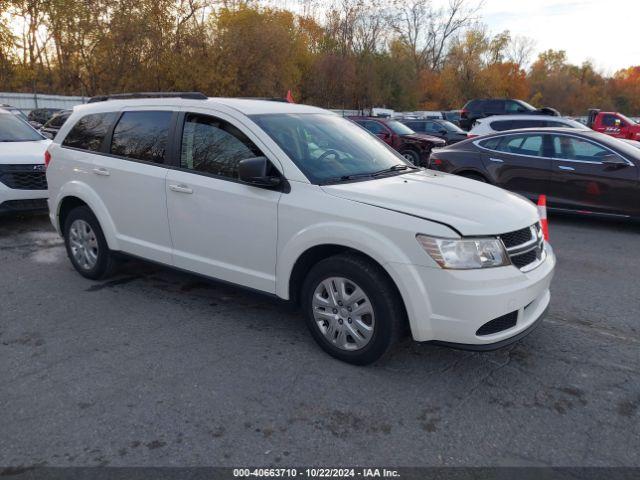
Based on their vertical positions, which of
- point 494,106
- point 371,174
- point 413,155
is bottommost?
point 413,155

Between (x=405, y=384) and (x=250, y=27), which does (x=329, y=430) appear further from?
(x=250, y=27)

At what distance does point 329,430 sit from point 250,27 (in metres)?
35.0

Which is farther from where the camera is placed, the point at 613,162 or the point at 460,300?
the point at 613,162

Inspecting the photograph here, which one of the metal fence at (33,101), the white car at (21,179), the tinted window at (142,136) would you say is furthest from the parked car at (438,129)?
the metal fence at (33,101)

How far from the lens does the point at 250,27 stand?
34.4 metres

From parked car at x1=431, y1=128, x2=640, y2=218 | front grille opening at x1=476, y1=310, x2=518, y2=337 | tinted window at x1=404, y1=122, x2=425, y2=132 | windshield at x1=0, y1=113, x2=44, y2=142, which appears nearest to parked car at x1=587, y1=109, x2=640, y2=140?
tinted window at x1=404, y1=122, x2=425, y2=132

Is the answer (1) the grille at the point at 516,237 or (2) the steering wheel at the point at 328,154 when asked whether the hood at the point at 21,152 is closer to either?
(2) the steering wheel at the point at 328,154

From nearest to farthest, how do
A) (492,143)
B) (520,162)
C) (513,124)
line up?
(520,162)
(492,143)
(513,124)

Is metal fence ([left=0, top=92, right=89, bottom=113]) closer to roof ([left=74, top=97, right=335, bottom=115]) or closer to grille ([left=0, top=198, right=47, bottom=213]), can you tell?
grille ([left=0, top=198, right=47, bottom=213])

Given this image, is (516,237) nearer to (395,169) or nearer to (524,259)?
(524,259)

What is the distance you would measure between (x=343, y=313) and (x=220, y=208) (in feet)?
4.21

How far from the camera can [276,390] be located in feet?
11.1

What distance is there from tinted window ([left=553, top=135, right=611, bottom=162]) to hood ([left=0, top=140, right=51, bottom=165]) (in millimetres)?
7797

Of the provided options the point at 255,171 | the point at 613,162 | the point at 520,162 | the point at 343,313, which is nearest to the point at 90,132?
the point at 255,171
